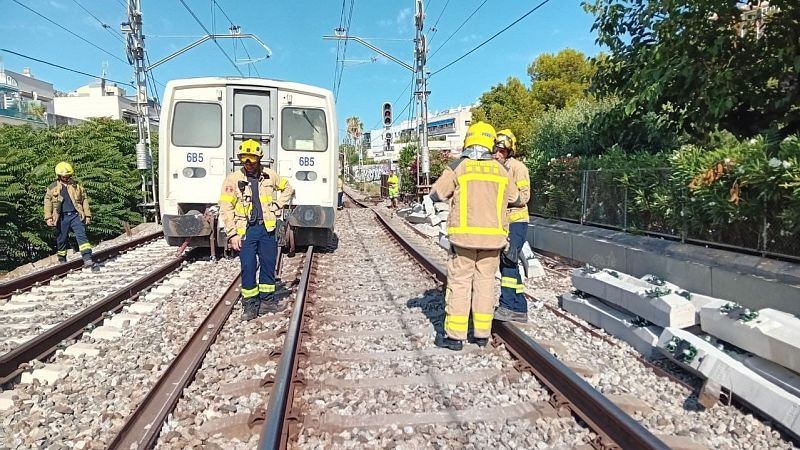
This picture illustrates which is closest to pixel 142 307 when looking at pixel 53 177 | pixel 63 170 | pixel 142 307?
pixel 142 307

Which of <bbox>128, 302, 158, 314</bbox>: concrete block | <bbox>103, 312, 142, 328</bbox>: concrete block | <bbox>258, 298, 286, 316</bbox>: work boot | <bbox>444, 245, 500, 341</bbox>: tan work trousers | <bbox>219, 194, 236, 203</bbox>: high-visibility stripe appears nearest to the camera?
<bbox>444, 245, 500, 341</bbox>: tan work trousers

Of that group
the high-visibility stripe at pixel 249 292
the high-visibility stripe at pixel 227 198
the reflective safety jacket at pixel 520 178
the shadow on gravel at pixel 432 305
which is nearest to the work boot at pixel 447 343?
the shadow on gravel at pixel 432 305

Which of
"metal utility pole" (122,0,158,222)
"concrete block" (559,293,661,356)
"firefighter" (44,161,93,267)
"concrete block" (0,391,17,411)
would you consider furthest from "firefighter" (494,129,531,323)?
"metal utility pole" (122,0,158,222)

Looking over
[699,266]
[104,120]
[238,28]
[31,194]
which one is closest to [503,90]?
[238,28]

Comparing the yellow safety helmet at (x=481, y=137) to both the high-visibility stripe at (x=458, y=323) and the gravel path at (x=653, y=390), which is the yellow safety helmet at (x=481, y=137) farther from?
the gravel path at (x=653, y=390)

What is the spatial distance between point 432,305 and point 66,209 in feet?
22.9

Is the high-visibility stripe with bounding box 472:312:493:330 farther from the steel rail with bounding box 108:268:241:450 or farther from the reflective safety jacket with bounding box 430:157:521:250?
the steel rail with bounding box 108:268:241:450

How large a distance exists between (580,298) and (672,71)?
279cm

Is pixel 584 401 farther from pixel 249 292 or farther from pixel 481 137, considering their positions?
pixel 249 292

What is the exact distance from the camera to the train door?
1027 cm

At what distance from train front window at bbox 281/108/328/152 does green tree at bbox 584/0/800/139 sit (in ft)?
18.4

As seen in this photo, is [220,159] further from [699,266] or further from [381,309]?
[699,266]

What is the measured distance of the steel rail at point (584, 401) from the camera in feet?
10.2

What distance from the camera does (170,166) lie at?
10070mm
